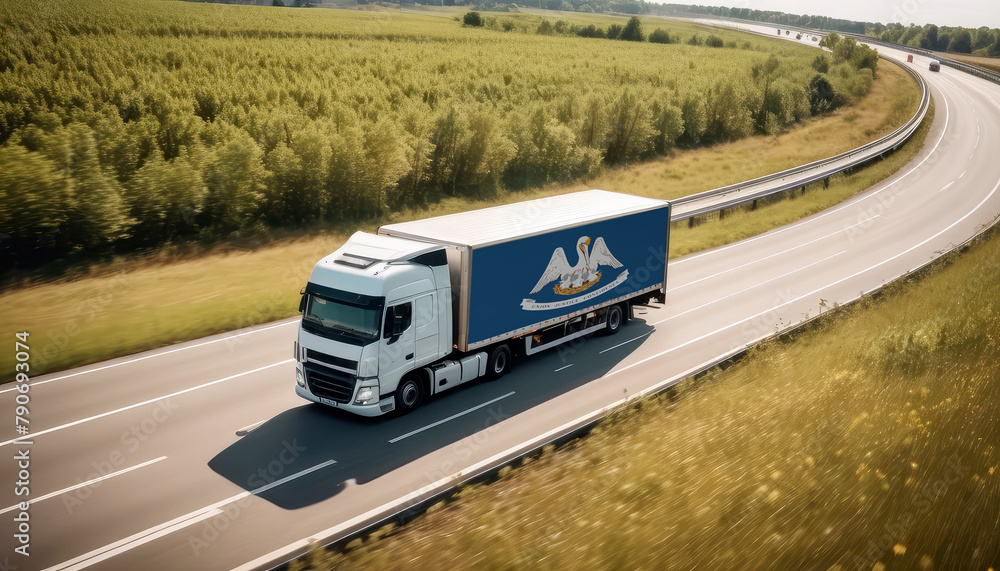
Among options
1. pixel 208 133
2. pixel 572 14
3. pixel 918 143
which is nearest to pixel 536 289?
pixel 208 133

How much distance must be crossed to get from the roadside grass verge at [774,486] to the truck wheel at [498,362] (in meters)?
3.44

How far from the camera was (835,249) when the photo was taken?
94.0 feet

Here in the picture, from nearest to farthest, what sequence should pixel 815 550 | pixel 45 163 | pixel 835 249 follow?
pixel 815 550 < pixel 45 163 < pixel 835 249

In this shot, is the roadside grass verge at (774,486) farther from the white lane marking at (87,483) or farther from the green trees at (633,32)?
the green trees at (633,32)

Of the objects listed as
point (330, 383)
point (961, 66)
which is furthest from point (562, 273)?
point (961, 66)

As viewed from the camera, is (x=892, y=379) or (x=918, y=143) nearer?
(x=892, y=379)

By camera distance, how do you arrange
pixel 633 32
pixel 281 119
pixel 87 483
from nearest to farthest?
pixel 87 483
pixel 281 119
pixel 633 32

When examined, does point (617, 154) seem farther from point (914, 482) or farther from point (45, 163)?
point (914, 482)

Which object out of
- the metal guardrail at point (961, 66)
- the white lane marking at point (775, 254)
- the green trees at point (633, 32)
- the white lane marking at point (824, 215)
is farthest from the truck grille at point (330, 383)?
the green trees at point (633, 32)

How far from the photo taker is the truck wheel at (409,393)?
13.5m

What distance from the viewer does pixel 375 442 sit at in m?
12.7

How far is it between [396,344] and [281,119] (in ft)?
77.2

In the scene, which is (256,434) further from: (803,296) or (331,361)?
(803,296)

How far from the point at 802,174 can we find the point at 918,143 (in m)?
17.0
